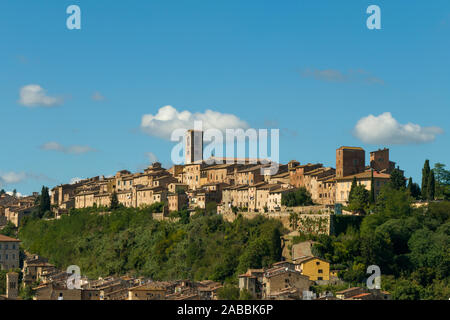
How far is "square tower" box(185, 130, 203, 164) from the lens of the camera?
107375 mm

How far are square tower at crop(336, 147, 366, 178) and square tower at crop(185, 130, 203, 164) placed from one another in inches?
1040

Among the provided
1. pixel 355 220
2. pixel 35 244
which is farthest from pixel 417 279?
pixel 35 244

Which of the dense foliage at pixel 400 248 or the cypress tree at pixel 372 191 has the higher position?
the cypress tree at pixel 372 191

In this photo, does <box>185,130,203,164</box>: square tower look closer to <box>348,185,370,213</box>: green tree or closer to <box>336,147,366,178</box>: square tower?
<box>336,147,366,178</box>: square tower

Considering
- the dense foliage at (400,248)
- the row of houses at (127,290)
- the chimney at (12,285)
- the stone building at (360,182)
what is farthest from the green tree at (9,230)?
the dense foliage at (400,248)

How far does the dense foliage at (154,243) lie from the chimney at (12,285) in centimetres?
897

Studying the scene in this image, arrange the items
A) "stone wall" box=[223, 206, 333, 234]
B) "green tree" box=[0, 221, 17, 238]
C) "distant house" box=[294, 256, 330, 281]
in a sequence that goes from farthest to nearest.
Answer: "green tree" box=[0, 221, 17, 238]
"stone wall" box=[223, 206, 333, 234]
"distant house" box=[294, 256, 330, 281]

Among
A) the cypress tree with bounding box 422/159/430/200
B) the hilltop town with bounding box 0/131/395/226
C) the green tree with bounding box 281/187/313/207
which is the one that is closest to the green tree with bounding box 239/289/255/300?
the hilltop town with bounding box 0/131/395/226

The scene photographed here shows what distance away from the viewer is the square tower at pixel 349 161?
8206cm

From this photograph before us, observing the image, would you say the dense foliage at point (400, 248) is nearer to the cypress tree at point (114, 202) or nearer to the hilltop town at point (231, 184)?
the hilltop town at point (231, 184)

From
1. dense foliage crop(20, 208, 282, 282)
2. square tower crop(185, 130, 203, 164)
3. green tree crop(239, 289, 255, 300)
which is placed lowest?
green tree crop(239, 289, 255, 300)
